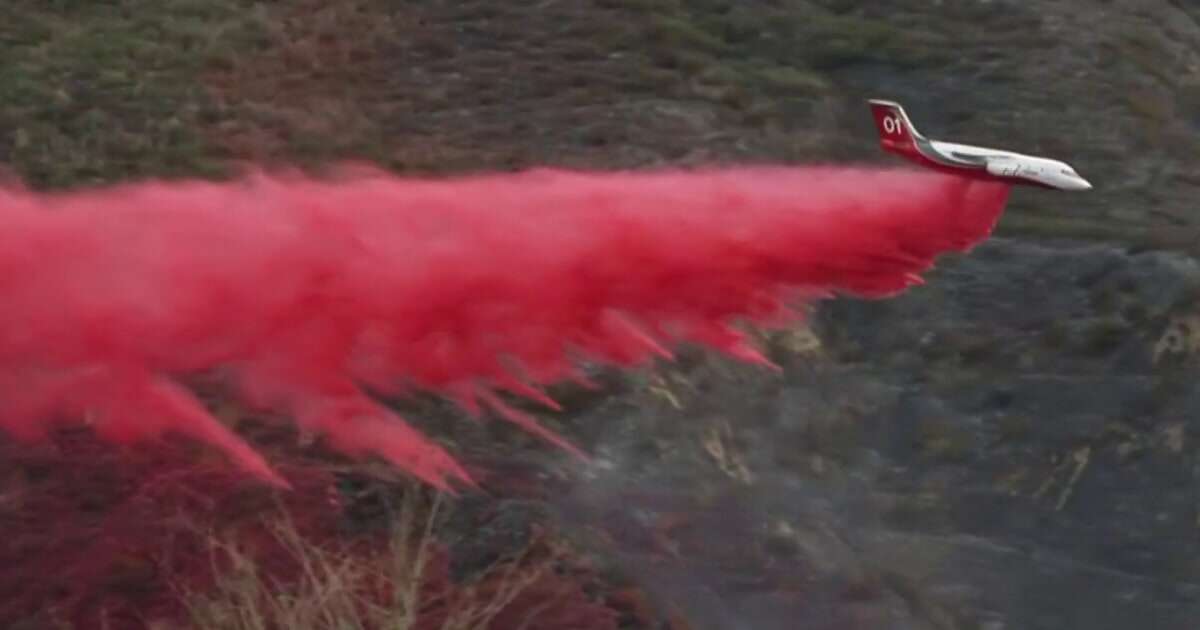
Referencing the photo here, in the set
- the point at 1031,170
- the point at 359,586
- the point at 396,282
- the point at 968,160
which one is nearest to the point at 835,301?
the point at 968,160

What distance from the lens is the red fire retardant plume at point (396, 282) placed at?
1620 centimetres

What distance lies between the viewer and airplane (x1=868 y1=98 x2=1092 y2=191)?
16703mm

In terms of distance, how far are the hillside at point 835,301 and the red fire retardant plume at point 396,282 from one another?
1089 millimetres

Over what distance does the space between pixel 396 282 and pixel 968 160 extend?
18.6 feet

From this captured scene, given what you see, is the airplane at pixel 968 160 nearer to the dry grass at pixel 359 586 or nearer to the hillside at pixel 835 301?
the hillside at pixel 835 301

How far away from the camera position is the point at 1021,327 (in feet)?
71.2

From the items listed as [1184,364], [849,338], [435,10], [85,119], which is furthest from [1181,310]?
[85,119]

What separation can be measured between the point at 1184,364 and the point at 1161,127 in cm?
708

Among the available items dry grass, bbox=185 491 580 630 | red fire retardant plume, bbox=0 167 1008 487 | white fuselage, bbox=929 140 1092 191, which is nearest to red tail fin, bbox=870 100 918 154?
white fuselage, bbox=929 140 1092 191

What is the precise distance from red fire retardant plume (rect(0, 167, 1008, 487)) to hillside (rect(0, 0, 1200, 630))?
1.09 meters

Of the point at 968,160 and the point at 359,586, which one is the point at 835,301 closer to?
the point at 968,160


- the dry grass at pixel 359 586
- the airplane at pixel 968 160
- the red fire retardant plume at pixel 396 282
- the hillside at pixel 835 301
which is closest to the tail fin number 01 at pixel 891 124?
the airplane at pixel 968 160

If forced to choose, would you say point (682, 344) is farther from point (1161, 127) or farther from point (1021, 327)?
point (1161, 127)

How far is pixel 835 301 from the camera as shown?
72.9 ft
